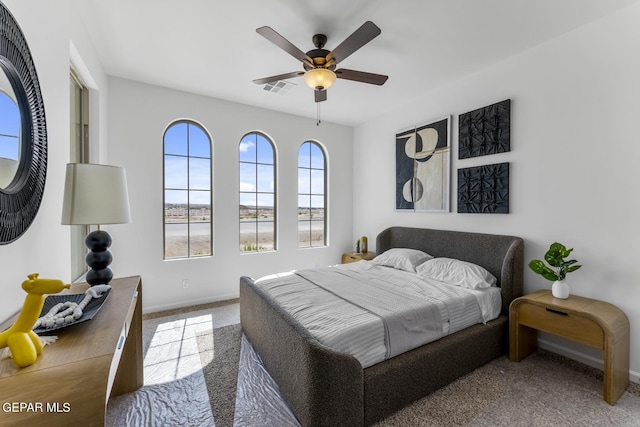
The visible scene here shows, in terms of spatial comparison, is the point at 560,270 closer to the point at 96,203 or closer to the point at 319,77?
the point at 319,77

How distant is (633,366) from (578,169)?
1583 millimetres

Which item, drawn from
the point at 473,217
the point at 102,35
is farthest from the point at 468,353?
the point at 102,35

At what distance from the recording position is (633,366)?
208cm

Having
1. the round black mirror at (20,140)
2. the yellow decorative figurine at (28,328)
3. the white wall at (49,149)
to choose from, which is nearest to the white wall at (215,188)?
the white wall at (49,149)

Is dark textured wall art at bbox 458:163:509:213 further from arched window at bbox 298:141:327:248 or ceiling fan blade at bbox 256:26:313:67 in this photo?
arched window at bbox 298:141:327:248

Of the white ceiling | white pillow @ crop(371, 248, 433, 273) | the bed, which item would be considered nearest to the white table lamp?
the bed

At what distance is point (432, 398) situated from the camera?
1926 millimetres

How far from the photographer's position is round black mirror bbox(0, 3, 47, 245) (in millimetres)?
1130

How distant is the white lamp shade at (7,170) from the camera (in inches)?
44.3

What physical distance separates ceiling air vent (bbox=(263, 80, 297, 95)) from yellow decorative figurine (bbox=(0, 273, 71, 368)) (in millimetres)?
2957

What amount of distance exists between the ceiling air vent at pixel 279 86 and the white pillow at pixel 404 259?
245 centimetres

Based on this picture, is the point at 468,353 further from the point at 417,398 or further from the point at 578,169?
the point at 578,169

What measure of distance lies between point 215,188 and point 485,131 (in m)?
3.39

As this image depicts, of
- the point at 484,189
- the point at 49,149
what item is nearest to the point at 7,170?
the point at 49,149
